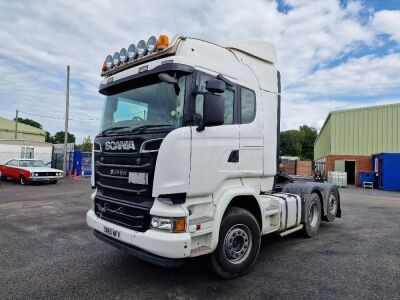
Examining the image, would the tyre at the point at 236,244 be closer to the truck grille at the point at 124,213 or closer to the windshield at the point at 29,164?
the truck grille at the point at 124,213

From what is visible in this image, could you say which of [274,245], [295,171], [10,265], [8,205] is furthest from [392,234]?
[8,205]

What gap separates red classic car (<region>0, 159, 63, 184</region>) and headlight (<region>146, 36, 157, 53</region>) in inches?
591

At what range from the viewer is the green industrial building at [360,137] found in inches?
965

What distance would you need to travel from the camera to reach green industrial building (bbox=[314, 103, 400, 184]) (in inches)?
965

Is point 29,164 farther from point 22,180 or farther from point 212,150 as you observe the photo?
point 212,150

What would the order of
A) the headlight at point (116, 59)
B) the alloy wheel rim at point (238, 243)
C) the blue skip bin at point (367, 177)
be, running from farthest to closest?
1. the blue skip bin at point (367, 177)
2. the headlight at point (116, 59)
3. the alloy wheel rim at point (238, 243)

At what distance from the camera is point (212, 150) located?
12.6 ft

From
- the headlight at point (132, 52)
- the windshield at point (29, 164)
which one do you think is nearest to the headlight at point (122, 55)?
the headlight at point (132, 52)

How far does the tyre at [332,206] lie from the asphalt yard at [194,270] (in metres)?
0.42

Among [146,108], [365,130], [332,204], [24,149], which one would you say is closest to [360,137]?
[365,130]

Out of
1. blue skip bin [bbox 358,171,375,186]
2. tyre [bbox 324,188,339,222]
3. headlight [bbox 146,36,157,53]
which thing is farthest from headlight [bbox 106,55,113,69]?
blue skip bin [bbox 358,171,375,186]

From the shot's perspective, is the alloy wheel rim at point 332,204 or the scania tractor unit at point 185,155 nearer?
the scania tractor unit at point 185,155

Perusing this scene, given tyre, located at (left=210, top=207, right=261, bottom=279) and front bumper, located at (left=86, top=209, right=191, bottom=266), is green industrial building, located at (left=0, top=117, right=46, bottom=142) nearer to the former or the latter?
front bumper, located at (left=86, top=209, right=191, bottom=266)

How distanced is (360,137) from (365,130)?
0.72 metres
